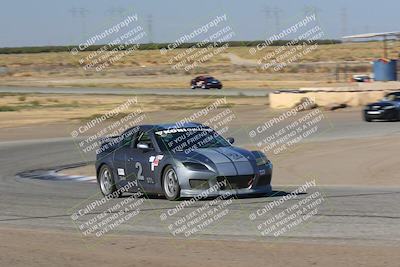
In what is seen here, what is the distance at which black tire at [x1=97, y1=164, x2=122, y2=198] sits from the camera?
1482 cm

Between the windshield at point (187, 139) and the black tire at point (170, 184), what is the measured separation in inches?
17.4

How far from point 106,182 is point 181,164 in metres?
2.29

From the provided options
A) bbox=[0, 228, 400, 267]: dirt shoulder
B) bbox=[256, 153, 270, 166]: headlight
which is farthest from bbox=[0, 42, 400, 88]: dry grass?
bbox=[0, 228, 400, 267]: dirt shoulder

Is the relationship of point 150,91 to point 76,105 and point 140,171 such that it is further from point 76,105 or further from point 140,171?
point 140,171

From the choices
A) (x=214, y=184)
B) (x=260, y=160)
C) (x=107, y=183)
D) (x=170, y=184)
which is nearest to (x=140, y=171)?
(x=170, y=184)

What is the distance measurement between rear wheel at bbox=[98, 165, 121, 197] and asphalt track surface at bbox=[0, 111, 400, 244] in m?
0.20

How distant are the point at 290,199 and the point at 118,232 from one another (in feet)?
12.3

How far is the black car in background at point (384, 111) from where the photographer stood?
111ft

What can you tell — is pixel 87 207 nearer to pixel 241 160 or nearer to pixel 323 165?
pixel 241 160

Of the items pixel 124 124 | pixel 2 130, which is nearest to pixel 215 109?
pixel 124 124

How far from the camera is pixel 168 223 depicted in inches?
426

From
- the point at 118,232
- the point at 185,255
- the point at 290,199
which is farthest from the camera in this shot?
the point at 290,199

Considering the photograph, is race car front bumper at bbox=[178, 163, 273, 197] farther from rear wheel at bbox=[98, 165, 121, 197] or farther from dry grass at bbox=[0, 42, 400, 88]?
dry grass at bbox=[0, 42, 400, 88]

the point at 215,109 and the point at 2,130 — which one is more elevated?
the point at 2,130
